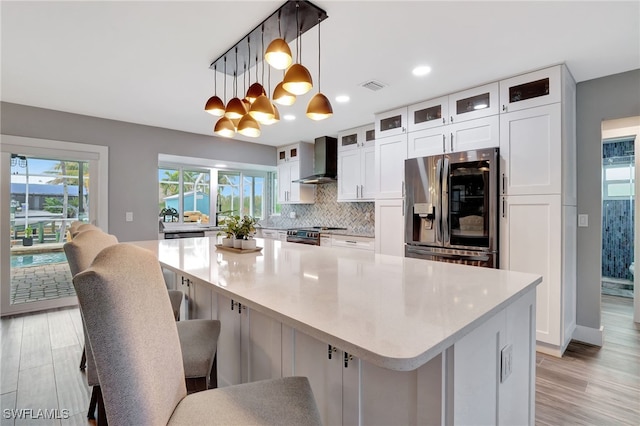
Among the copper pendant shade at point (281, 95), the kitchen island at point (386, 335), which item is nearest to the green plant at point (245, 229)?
the kitchen island at point (386, 335)

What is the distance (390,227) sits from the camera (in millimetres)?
3691

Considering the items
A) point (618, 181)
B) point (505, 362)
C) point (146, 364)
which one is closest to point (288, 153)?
point (505, 362)

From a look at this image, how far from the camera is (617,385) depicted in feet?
7.04

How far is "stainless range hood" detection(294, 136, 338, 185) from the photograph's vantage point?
502cm

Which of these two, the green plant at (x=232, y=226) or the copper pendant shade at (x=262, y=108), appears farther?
the green plant at (x=232, y=226)

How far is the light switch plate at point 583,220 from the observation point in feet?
9.49

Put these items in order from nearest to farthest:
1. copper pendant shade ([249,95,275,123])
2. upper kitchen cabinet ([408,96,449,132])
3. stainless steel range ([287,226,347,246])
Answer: copper pendant shade ([249,95,275,123]) < upper kitchen cabinet ([408,96,449,132]) < stainless steel range ([287,226,347,246])

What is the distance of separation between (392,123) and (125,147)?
11.5 ft

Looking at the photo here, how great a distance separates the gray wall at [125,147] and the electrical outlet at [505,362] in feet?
14.7

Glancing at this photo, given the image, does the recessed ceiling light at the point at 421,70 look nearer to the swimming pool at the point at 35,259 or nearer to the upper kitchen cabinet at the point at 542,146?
the upper kitchen cabinet at the point at 542,146

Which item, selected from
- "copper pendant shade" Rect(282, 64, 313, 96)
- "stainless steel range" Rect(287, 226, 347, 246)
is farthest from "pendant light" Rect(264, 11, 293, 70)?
"stainless steel range" Rect(287, 226, 347, 246)

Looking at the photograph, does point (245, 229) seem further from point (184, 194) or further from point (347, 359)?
point (184, 194)

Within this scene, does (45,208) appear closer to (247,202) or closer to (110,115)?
(110,115)

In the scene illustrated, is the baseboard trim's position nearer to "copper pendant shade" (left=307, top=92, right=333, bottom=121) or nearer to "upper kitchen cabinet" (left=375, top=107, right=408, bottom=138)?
"upper kitchen cabinet" (left=375, top=107, right=408, bottom=138)
